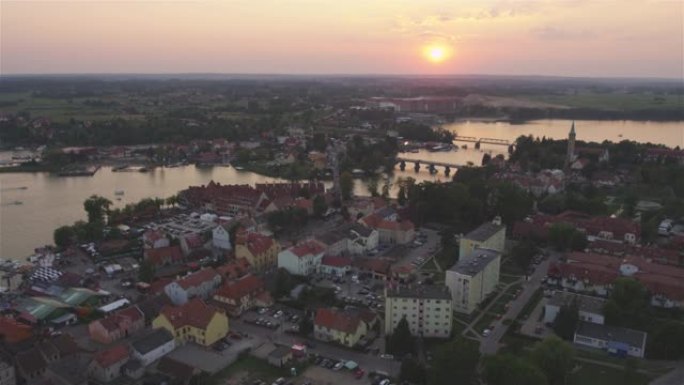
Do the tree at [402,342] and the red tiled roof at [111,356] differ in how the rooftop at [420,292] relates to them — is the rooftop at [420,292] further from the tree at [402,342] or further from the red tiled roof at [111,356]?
the red tiled roof at [111,356]

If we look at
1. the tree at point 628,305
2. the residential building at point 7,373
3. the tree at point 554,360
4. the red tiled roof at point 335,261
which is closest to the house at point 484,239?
the red tiled roof at point 335,261

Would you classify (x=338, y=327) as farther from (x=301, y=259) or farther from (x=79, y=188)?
(x=79, y=188)

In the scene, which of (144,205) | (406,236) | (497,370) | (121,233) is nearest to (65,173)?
(144,205)

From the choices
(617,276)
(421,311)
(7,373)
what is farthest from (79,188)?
(617,276)

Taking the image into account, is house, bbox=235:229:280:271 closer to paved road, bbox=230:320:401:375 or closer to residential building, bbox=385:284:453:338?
paved road, bbox=230:320:401:375

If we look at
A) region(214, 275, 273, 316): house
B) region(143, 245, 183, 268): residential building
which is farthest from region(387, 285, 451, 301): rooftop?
region(143, 245, 183, 268): residential building

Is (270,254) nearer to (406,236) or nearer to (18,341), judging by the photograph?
(406,236)
